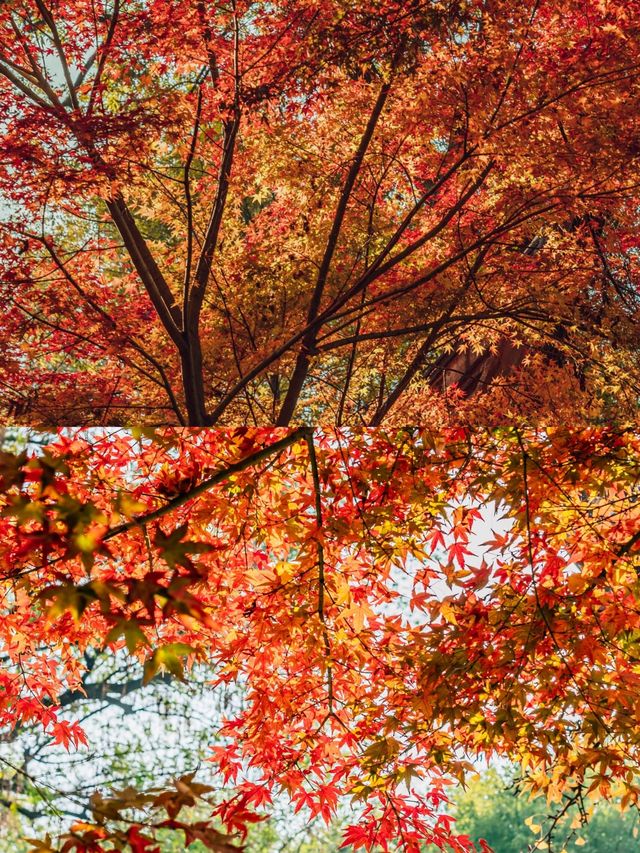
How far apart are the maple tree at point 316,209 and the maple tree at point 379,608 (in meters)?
0.20

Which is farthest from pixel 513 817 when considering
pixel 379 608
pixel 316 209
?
pixel 316 209

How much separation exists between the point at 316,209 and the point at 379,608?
3.97ft

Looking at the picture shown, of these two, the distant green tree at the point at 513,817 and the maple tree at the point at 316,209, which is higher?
the maple tree at the point at 316,209

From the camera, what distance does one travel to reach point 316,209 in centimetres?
250

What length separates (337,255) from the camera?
8.21ft

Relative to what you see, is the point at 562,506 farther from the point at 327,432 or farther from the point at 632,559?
the point at 327,432

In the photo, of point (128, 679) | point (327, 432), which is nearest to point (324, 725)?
point (128, 679)

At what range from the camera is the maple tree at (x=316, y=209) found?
230 centimetres

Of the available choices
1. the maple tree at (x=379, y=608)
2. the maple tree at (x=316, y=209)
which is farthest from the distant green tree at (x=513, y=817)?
the maple tree at (x=316, y=209)

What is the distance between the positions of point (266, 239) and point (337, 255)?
0.70 ft

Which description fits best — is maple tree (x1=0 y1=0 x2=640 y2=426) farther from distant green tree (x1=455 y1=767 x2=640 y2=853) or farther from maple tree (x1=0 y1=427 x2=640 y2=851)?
distant green tree (x1=455 y1=767 x2=640 y2=853)

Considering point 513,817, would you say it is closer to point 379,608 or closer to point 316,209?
point 379,608

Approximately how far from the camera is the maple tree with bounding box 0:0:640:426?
7.55 feet

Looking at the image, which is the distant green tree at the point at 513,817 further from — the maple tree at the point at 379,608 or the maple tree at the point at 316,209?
the maple tree at the point at 316,209
